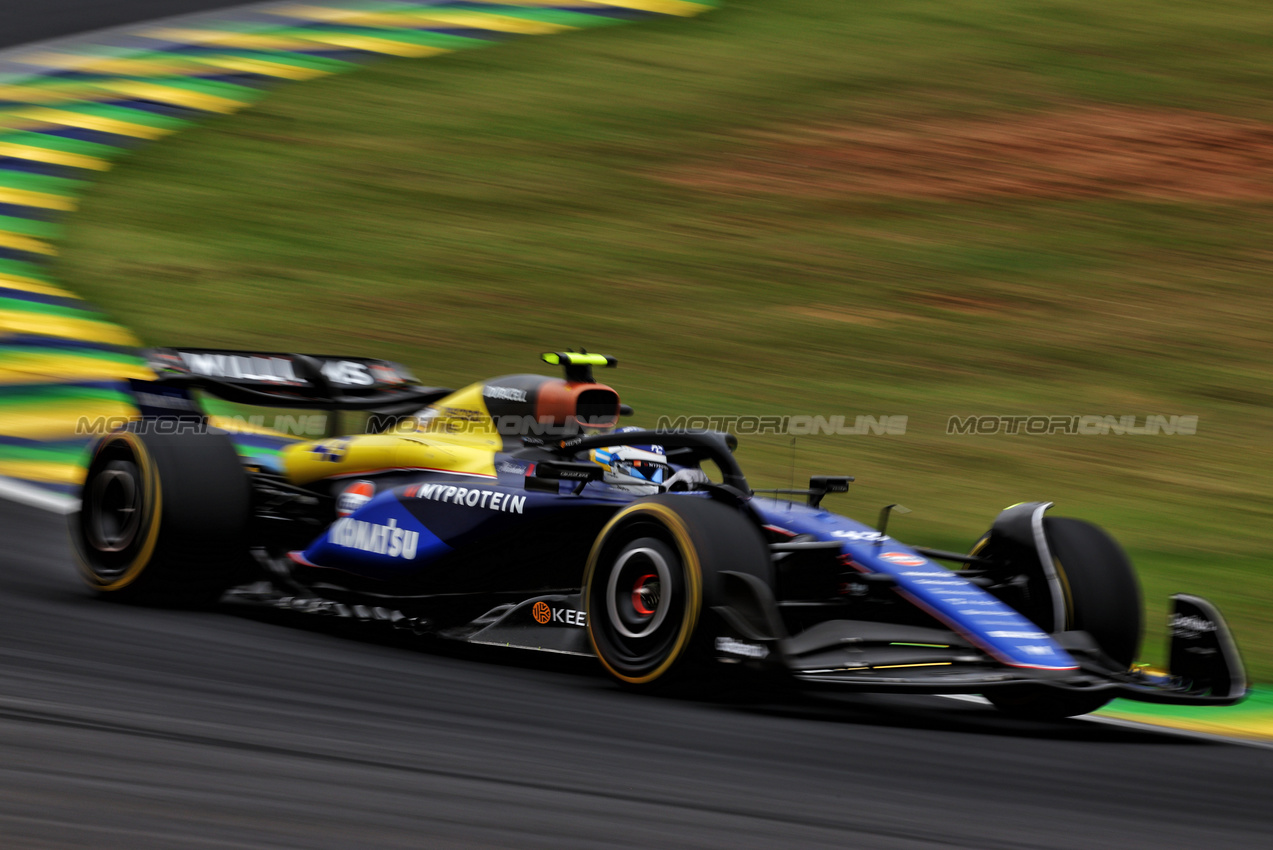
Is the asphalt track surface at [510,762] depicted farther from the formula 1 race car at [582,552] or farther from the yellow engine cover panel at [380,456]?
the yellow engine cover panel at [380,456]

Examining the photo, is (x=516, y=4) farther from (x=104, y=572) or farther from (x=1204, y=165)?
(x=104, y=572)

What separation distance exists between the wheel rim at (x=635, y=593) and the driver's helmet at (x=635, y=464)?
2.38 ft

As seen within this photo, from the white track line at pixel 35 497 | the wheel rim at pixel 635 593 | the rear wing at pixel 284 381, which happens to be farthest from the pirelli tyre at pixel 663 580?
the white track line at pixel 35 497

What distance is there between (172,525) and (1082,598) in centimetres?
377

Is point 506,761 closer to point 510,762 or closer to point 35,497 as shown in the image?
point 510,762

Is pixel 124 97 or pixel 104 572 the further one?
pixel 124 97

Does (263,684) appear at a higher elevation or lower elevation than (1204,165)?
lower

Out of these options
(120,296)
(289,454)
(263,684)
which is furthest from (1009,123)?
(263,684)

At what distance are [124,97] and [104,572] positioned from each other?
13.1 meters

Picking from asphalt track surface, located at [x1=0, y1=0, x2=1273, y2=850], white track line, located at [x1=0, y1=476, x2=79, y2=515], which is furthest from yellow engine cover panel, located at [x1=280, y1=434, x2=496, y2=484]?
white track line, located at [x1=0, y1=476, x2=79, y2=515]

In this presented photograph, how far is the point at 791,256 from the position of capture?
→ 15336 millimetres

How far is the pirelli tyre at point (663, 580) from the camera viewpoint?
5492 millimetres

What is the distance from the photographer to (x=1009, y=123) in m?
18.2

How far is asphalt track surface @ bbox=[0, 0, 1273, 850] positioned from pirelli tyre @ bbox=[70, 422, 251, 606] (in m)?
0.53
